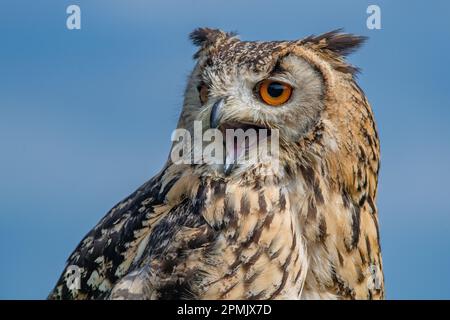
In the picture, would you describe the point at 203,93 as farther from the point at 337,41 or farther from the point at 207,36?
the point at 337,41

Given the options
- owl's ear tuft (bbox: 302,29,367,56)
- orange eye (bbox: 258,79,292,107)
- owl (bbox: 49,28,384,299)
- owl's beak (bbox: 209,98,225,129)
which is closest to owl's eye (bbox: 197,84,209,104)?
owl (bbox: 49,28,384,299)

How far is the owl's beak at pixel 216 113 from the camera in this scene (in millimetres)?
5059

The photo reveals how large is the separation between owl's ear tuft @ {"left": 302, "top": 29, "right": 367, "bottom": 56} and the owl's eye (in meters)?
0.54

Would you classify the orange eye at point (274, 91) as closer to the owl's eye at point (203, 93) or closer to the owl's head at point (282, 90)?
the owl's head at point (282, 90)

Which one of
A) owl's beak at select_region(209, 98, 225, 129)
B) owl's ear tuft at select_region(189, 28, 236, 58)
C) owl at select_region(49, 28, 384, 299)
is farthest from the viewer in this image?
owl's ear tuft at select_region(189, 28, 236, 58)

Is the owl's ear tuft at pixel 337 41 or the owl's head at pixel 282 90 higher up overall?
the owl's ear tuft at pixel 337 41

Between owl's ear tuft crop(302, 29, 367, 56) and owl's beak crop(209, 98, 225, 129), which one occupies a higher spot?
owl's ear tuft crop(302, 29, 367, 56)

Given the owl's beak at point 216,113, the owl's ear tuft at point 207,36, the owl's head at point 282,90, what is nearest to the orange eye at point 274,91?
the owl's head at point 282,90

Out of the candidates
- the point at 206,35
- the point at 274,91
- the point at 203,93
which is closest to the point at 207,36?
the point at 206,35

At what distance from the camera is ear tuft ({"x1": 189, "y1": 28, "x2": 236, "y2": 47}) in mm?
5496

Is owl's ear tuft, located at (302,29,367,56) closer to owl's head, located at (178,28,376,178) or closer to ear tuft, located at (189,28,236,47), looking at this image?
owl's head, located at (178,28,376,178)

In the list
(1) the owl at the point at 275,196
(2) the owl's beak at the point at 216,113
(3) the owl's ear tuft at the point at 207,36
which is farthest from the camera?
(3) the owl's ear tuft at the point at 207,36

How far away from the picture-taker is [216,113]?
16.7 ft
